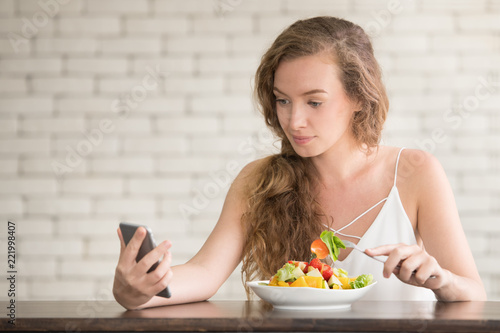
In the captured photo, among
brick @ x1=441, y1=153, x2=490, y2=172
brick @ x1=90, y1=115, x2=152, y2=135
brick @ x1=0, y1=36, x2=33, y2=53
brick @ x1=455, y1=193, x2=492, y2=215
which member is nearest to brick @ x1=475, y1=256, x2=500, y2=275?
brick @ x1=455, y1=193, x2=492, y2=215

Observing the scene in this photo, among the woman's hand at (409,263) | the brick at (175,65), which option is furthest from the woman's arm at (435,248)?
the brick at (175,65)

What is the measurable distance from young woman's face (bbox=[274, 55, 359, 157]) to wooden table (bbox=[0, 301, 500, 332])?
2.11 feet

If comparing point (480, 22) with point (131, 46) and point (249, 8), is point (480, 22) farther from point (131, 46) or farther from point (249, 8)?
point (131, 46)

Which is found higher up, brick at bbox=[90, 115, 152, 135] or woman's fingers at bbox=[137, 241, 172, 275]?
brick at bbox=[90, 115, 152, 135]

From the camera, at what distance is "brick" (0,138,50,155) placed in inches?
116

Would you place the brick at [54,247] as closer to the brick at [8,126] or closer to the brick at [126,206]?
the brick at [126,206]

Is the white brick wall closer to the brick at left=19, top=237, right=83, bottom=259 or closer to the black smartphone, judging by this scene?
the brick at left=19, top=237, right=83, bottom=259

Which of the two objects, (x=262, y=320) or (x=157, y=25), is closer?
(x=262, y=320)

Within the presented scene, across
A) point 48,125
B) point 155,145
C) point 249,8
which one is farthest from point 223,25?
point 48,125

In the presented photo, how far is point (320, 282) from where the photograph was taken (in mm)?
1286

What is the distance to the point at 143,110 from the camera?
2943 mm

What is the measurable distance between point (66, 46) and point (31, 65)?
0.20m

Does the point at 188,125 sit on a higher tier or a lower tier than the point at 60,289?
higher

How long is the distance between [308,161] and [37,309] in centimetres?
110
